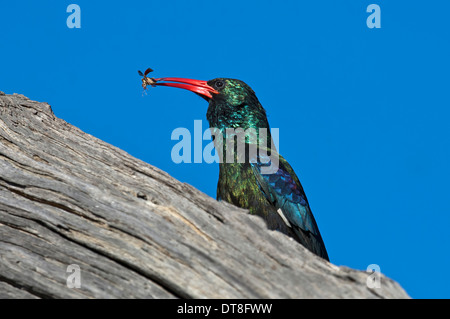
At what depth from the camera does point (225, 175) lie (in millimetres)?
6883

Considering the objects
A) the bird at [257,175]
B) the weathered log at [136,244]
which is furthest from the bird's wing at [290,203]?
the weathered log at [136,244]

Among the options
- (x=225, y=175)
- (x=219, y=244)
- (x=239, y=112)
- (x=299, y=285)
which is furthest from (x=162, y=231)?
(x=239, y=112)

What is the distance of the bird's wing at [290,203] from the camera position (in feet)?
21.9

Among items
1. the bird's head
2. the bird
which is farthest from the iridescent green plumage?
the bird's head

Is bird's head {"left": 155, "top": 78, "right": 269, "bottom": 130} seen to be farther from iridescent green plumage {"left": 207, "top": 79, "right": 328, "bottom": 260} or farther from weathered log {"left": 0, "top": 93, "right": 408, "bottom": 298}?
weathered log {"left": 0, "top": 93, "right": 408, "bottom": 298}

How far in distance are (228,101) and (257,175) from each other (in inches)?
48.6

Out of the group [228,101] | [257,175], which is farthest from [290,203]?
[228,101]

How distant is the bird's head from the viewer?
7484 mm

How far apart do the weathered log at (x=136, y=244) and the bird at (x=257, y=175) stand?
70.1 inches

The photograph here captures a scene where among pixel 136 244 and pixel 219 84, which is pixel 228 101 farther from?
pixel 136 244

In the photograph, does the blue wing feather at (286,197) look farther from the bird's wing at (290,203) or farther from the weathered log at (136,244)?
the weathered log at (136,244)

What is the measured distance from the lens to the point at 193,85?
795 cm

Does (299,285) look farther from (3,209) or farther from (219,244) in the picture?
(3,209)
